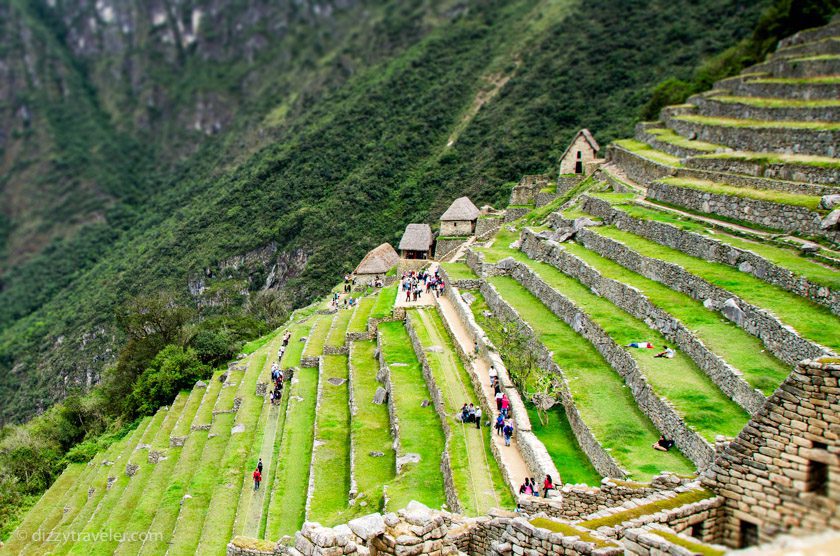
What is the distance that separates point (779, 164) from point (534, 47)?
266 ft

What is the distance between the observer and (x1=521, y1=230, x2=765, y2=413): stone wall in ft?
48.0

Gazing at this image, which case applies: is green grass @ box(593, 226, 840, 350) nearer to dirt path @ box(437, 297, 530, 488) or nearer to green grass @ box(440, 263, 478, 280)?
dirt path @ box(437, 297, 530, 488)

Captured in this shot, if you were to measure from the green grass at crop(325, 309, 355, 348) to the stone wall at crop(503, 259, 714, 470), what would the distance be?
29.4 ft

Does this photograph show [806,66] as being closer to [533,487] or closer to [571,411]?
[571,411]

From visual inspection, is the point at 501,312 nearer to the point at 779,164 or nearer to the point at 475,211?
the point at 779,164

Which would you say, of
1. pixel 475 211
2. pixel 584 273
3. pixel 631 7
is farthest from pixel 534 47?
pixel 584 273

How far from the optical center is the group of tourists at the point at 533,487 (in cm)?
1405

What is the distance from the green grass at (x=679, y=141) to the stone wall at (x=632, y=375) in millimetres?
11010

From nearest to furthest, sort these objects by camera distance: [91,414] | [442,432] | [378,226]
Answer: [442,432], [91,414], [378,226]

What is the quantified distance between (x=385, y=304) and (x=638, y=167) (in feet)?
48.1

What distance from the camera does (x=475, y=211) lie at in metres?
46.3

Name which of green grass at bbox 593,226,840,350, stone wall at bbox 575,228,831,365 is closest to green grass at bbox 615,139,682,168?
stone wall at bbox 575,228,831,365

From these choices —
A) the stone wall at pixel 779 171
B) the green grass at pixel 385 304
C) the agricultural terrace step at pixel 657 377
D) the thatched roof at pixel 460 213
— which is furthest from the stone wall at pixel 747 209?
the thatched roof at pixel 460 213

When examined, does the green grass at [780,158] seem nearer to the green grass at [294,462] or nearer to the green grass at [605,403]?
the green grass at [605,403]
